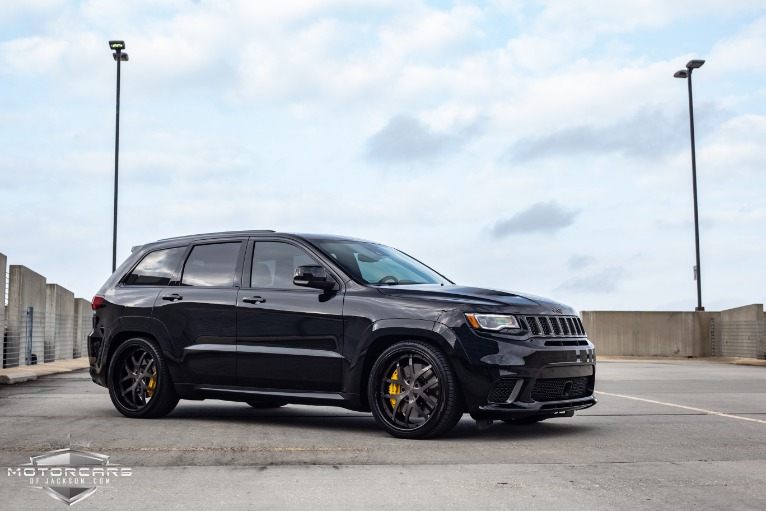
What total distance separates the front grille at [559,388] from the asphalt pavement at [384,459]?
1.17 feet

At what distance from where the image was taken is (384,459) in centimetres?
728

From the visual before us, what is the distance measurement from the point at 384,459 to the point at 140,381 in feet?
13.0

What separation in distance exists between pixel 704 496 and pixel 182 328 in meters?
5.71

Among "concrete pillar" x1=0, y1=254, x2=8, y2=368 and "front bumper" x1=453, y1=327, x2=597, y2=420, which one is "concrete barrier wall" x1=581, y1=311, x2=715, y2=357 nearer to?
"concrete pillar" x1=0, y1=254, x2=8, y2=368

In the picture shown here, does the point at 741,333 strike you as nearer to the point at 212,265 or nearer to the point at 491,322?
the point at 212,265

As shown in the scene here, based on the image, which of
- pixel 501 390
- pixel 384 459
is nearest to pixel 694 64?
pixel 501 390

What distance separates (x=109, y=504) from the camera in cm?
563

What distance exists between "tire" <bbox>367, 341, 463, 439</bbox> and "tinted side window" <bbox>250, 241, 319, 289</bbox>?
1398mm

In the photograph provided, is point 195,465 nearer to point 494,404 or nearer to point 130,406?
point 494,404

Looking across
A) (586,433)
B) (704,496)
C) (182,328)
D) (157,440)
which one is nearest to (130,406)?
(182,328)

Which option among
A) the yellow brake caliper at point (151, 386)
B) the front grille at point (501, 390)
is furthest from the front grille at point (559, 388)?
the yellow brake caliper at point (151, 386)

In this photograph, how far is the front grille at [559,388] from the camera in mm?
8508

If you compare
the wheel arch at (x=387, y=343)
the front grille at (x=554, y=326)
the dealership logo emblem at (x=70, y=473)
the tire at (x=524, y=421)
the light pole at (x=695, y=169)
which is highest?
the light pole at (x=695, y=169)

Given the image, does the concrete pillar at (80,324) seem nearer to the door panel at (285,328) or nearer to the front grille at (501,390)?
the door panel at (285,328)
